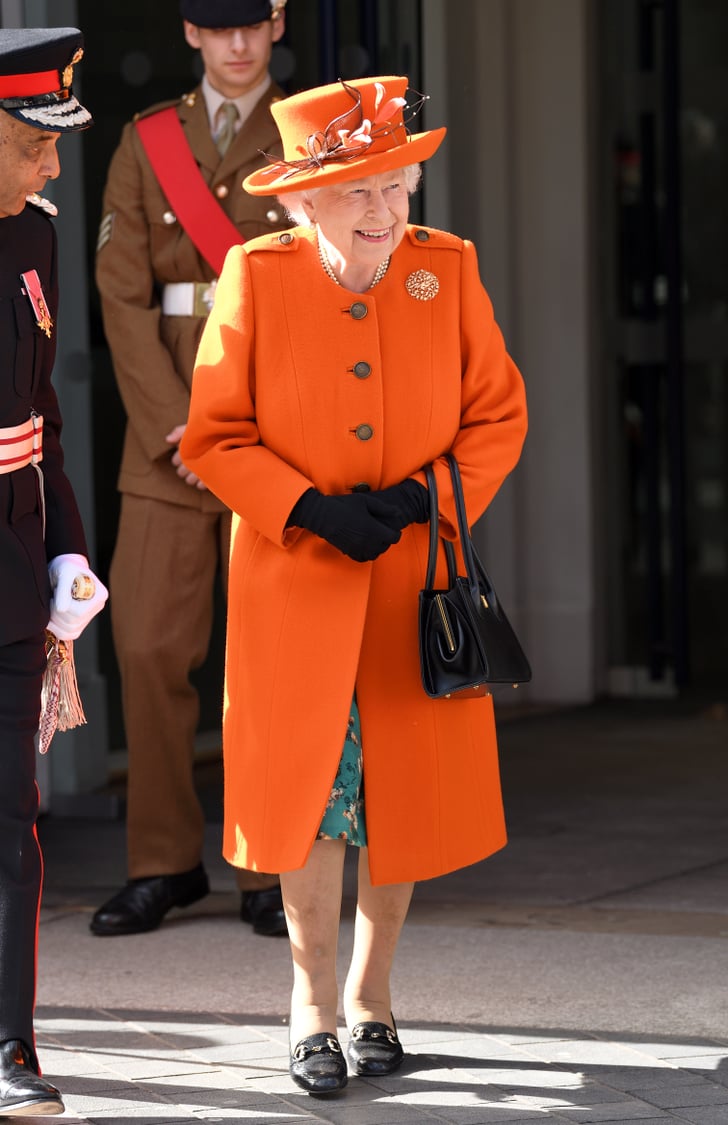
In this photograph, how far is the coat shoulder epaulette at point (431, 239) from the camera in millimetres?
4000

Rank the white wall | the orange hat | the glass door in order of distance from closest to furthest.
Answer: the orange hat, the glass door, the white wall

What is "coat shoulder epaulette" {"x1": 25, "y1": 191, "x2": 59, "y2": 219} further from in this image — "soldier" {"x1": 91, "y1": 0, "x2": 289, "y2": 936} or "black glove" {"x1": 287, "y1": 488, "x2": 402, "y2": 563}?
"soldier" {"x1": 91, "y1": 0, "x2": 289, "y2": 936}

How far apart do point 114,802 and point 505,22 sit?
12.0 feet

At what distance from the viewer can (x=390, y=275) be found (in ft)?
13.0

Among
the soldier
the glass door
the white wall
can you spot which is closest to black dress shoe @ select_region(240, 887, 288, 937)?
the soldier

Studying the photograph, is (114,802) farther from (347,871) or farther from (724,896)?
(724,896)

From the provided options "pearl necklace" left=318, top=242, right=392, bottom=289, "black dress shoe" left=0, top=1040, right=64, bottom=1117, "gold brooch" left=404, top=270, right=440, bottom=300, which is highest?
"pearl necklace" left=318, top=242, right=392, bottom=289

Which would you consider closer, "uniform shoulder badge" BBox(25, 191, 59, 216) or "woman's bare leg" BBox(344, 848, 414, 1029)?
"uniform shoulder badge" BBox(25, 191, 59, 216)

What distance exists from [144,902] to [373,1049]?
1.23 metres

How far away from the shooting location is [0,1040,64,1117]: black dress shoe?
3531 mm

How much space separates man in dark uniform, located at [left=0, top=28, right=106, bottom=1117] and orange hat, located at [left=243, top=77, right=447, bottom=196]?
A: 40cm

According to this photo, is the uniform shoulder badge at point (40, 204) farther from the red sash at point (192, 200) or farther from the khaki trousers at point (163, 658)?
the khaki trousers at point (163, 658)

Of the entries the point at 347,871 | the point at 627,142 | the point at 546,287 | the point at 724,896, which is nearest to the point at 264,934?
the point at 347,871

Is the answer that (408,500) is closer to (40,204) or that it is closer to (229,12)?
(40,204)
